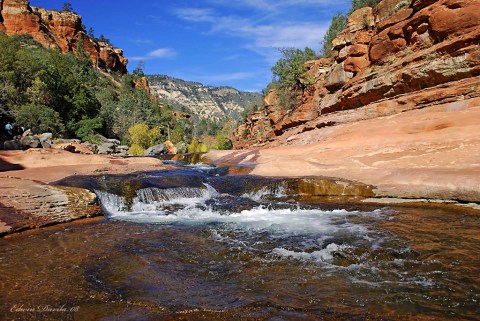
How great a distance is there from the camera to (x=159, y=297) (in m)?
4.09

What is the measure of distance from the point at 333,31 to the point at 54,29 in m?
80.6

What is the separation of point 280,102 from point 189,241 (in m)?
37.2

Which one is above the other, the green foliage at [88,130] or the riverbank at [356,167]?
the green foliage at [88,130]

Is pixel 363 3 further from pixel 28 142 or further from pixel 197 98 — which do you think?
pixel 197 98

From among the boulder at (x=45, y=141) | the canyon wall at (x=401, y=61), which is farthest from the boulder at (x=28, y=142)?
the canyon wall at (x=401, y=61)

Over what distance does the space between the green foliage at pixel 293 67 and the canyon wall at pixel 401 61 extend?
28.6 feet

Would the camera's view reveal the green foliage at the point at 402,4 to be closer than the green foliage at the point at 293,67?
Yes

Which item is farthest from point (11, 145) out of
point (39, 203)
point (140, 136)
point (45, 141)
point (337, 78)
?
point (140, 136)

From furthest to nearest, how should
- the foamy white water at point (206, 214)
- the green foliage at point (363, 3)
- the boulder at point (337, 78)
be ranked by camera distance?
the green foliage at point (363, 3) → the boulder at point (337, 78) → the foamy white water at point (206, 214)

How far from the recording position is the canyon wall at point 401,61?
1672 centimetres

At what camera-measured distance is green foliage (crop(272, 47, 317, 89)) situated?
38438 mm

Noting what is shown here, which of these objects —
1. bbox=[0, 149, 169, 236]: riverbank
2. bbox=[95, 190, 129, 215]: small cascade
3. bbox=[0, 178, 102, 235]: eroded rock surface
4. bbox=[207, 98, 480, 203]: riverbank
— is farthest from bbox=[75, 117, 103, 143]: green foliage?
bbox=[0, 178, 102, 235]: eroded rock surface

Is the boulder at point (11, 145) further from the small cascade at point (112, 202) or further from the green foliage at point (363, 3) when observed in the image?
the green foliage at point (363, 3)

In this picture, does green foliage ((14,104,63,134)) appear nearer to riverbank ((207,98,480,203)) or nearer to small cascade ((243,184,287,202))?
riverbank ((207,98,480,203))
